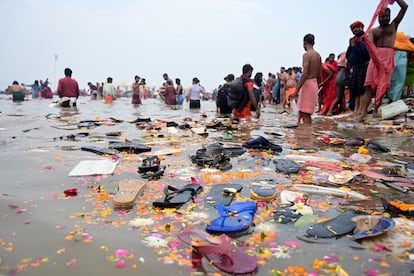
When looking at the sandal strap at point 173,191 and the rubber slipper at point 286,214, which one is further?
the sandal strap at point 173,191

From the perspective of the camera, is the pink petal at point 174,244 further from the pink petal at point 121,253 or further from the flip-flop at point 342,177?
the flip-flop at point 342,177

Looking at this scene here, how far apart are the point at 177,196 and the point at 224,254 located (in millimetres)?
839

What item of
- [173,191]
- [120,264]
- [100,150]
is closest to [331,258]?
[120,264]

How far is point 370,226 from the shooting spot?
1.72 metres

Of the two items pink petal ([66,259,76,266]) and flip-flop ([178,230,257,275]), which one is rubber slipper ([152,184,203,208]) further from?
pink petal ([66,259,76,266])

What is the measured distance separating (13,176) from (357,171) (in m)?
3.01

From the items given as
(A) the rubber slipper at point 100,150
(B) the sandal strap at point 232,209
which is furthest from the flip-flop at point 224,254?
(A) the rubber slipper at point 100,150

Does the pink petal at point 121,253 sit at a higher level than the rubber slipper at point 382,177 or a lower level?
lower

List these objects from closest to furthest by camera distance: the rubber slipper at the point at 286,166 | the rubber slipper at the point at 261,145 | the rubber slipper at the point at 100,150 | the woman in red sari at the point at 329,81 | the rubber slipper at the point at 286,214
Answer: the rubber slipper at the point at 286,214 → the rubber slipper at the point at 286,166 → the rubber slipper at the point at 100,150 → the rubber slipper at the point at 261,145 → the woman in red sari at the point at 329,81

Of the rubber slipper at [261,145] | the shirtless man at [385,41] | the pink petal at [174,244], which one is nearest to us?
the pink petal at [174,244]

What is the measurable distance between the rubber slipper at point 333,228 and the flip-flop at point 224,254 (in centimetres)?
44

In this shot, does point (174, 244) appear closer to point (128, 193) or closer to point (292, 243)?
point (292, 243)

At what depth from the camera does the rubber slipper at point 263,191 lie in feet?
7.28

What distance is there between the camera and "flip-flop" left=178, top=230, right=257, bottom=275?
4.52ft
